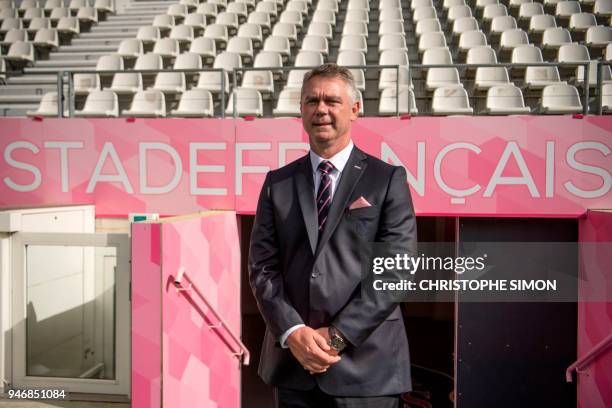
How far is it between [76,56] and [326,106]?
7.95 m

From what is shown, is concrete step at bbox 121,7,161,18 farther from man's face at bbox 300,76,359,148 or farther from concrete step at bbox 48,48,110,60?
man's face at bbox 300,76,359,148

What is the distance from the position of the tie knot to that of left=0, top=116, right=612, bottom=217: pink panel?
2.68 meters

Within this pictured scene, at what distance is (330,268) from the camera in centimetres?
170

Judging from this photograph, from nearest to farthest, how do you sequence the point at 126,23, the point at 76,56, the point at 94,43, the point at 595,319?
1. the point at 595,319
2. the point at 76,56
3. the point at 94,43
4. the point at 126,23

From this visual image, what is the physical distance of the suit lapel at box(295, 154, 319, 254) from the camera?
5.74 feet

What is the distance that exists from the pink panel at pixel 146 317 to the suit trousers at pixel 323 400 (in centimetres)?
171

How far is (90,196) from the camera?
4.73 meters

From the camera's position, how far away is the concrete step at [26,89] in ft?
24.5

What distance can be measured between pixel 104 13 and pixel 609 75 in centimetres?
868

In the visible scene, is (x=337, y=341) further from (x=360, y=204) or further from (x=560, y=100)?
(x=560, y=100)

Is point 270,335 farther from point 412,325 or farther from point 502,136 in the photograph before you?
point 412,325

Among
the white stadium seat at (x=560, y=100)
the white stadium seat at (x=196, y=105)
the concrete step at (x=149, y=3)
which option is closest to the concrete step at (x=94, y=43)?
the concrete step at (x=149, y=3)

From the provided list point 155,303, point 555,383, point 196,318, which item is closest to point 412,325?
point 555,383

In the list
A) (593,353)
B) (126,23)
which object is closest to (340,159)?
(593,353)
